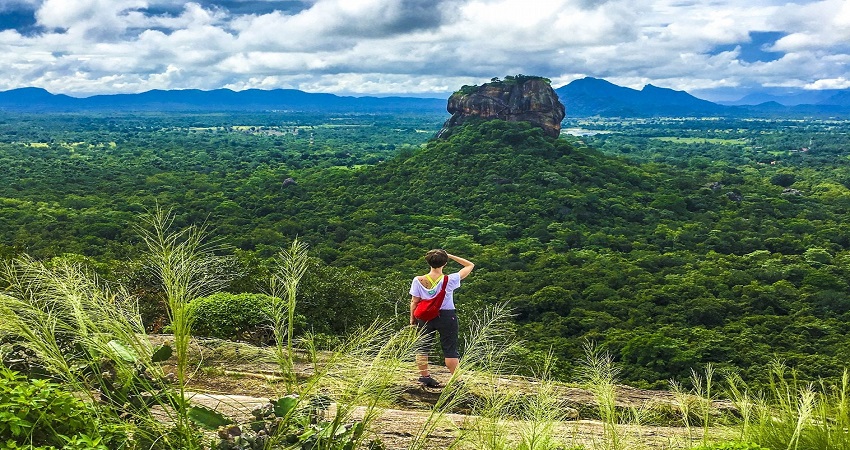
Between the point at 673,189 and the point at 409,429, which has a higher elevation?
the point at 409,429

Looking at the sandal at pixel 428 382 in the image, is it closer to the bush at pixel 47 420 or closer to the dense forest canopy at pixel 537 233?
the bush at pixel 47 420

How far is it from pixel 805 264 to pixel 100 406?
36313mm

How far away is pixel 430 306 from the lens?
592 cm

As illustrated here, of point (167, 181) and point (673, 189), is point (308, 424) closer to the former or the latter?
point (673, 189)

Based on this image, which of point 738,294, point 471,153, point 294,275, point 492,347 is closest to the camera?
point 294,275

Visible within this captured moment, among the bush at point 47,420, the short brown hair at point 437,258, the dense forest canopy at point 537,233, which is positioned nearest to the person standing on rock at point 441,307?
the short brown hair at point 437,258

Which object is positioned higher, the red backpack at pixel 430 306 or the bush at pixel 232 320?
the red backpack at pixel 430 306

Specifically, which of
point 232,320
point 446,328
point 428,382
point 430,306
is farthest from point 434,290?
point 232,320

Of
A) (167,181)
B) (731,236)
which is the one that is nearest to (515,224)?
(731,236)

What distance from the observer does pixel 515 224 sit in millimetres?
43469

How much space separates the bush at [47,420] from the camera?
8.96 feet

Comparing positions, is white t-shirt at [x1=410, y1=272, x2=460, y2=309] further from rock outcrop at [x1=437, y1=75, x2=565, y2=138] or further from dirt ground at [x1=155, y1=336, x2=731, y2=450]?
rock outcrop at [x1=437, y1=75, x2=565, y2=138]

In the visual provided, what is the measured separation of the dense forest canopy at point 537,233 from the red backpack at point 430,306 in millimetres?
3896

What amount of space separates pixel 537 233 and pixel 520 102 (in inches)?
852
